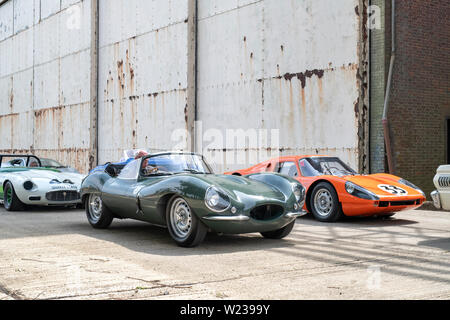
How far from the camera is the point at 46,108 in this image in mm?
25094

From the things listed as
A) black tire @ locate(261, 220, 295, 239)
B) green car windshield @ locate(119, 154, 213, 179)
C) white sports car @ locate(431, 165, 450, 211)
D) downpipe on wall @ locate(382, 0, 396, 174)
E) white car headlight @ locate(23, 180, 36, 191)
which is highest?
downpipe on wall @ locate(382, 0, 396, 174)

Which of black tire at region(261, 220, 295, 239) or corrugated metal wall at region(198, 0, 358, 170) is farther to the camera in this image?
corrugated metal wall at region(198, 0, 358, 170)

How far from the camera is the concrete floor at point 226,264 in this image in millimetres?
4039

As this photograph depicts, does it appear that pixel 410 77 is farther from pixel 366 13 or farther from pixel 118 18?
pixel 118 18

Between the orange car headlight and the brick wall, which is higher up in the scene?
the brick wall

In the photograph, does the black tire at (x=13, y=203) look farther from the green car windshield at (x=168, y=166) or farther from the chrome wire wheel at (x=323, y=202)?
the chrome wire wheel at (x=323, y=202)

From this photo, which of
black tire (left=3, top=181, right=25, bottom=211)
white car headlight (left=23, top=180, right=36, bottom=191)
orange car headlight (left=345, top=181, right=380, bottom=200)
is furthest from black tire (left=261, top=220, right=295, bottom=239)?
black tire (left=3, top=181, right=25, bottom=211)

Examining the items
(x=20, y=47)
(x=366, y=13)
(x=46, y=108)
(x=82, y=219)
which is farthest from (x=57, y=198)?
(x=20, y=47)

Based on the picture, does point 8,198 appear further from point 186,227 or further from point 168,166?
point 186,227

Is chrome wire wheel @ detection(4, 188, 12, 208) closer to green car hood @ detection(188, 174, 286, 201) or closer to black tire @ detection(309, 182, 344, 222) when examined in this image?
green car hood @ detection(188, 174, 286, 201)

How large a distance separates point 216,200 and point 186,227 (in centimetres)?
54

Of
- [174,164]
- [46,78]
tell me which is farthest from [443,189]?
[46,78]

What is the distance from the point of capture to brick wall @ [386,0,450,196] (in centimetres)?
1245

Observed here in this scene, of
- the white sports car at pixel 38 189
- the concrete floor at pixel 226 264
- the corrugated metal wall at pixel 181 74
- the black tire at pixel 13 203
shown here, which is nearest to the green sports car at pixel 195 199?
the concrete floor at pixel 226 264
